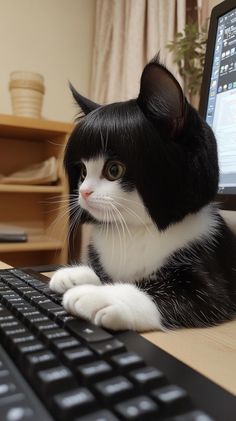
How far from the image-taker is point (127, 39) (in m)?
1.83

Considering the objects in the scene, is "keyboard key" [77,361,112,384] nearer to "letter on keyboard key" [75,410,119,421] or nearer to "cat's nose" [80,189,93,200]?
"letter on keyboard key" [75,410,119,421]

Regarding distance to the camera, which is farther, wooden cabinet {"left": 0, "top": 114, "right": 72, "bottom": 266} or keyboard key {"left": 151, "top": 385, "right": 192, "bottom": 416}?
wooden cabinet {"left": 0, "top": 114, "right": 72, "bottom": 266}

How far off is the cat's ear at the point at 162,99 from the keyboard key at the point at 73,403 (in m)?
0.36

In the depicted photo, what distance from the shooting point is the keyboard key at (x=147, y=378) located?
9.6 inches

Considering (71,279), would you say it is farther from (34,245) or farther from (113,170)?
(34,245)

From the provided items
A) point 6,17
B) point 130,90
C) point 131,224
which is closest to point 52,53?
point 6,17

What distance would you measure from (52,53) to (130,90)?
732mm

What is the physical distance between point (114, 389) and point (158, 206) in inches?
12.2

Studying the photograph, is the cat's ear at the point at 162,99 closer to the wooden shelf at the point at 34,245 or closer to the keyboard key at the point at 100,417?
the keyboard key at the point at 100,417

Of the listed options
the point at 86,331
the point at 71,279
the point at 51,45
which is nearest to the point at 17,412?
the point at 86,331

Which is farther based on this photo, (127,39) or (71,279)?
(127,39)

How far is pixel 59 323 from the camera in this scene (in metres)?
0.37

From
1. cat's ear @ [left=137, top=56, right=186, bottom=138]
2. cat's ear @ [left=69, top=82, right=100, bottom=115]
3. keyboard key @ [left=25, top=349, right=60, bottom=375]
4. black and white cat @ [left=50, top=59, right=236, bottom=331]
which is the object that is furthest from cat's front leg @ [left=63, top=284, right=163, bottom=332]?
cat's ear @ [left=69, top=82, right=100, bottom=115]

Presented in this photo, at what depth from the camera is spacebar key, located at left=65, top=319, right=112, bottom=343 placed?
325 mm
